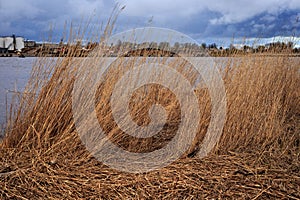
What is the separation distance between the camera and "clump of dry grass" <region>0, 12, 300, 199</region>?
181 cm

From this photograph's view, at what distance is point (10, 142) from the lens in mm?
2193

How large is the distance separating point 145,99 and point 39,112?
897mm

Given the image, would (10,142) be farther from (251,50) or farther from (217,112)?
(251,50)

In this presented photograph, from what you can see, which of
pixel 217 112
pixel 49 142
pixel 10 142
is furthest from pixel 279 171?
pixel 10 142

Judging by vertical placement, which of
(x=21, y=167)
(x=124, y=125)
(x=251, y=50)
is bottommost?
(x=21, y=167)

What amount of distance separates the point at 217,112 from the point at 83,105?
1.02m

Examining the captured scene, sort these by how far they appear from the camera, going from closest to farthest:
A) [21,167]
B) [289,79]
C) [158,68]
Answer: [21,167], [158,68], [289,79]

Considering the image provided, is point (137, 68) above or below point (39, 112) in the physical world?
above

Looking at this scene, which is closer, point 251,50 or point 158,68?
point 158,68

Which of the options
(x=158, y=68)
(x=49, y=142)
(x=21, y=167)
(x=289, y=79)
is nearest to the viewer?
(x=21, y=167)

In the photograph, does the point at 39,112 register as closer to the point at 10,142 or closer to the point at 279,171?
the point at 10,142

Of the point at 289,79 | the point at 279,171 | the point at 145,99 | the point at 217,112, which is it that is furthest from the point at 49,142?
the point at 289,79

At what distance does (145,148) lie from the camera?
240 centimetres

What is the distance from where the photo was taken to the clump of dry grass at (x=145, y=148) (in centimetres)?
181
